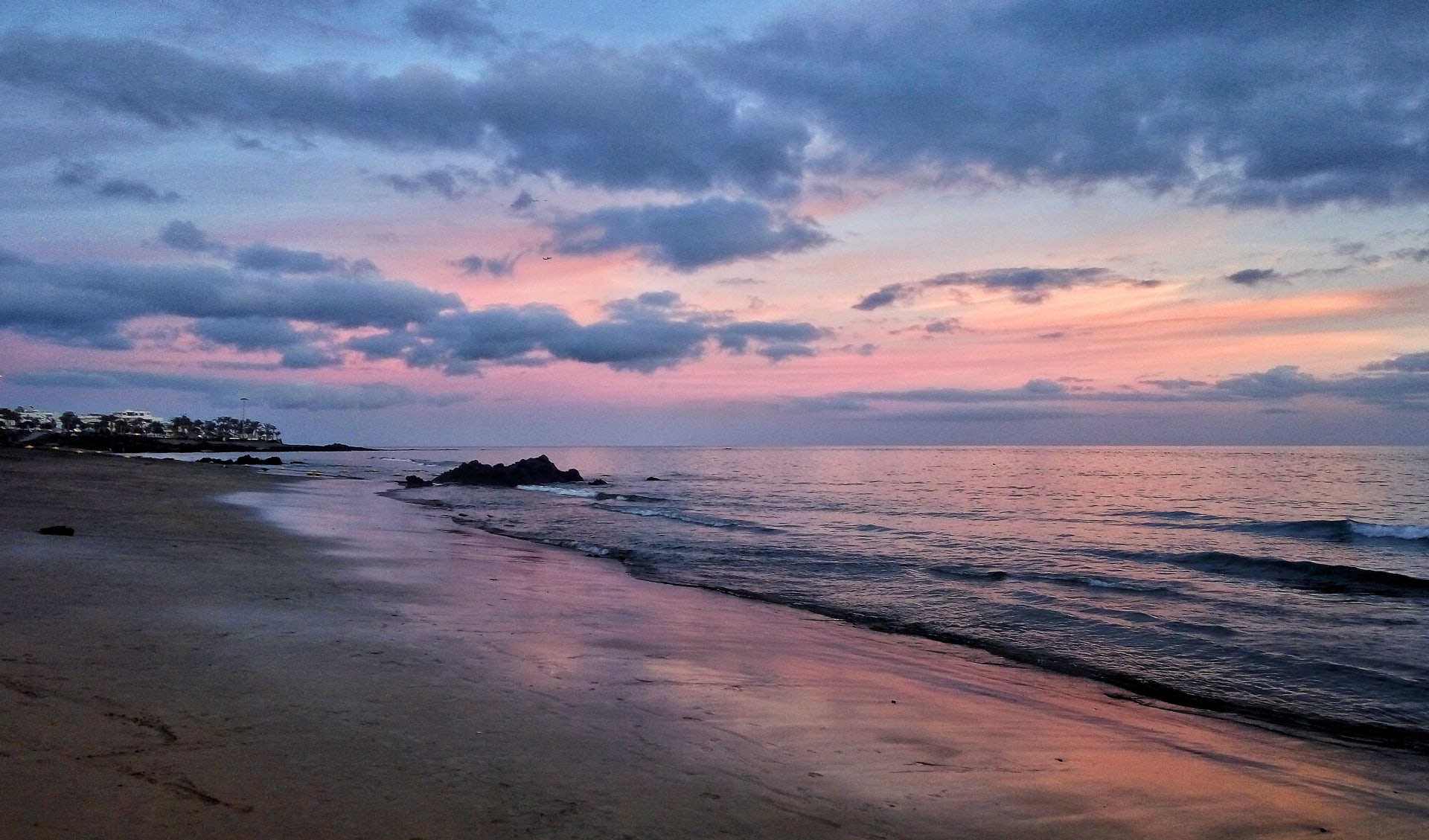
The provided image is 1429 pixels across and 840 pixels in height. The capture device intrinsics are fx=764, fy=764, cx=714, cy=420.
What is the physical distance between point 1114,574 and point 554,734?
1698cm

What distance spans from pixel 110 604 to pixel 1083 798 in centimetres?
985

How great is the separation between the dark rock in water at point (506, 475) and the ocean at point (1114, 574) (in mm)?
9599

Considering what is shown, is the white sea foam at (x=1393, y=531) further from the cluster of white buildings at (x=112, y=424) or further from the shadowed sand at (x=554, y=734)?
the cluster of white buildings at (x=112, y=424)

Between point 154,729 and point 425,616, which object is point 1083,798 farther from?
point 425,616

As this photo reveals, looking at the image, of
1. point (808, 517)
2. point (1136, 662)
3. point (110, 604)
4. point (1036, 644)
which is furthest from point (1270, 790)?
point (808, 517)

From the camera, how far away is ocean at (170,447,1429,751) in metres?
10.1

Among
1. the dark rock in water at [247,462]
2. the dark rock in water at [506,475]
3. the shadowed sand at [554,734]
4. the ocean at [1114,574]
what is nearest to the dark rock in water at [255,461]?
the dark rock in water at [247,462]

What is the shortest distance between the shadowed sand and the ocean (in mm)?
1372

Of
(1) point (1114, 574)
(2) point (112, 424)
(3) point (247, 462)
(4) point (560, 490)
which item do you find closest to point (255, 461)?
(3) point (247, 462)

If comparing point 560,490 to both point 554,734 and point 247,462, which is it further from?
point 554,734

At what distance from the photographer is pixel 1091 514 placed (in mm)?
34969

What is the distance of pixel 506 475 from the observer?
56250mm

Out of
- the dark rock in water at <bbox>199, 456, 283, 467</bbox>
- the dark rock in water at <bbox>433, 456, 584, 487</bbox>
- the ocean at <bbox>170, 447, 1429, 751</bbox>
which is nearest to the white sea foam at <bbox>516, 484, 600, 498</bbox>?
the dark rock in water at <bbox>433, 456, 584, 487</bbox>

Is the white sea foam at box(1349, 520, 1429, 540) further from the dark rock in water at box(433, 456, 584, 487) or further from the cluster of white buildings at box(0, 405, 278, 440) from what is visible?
the cluster of white buildings at box(0, 405, 278, 440)
